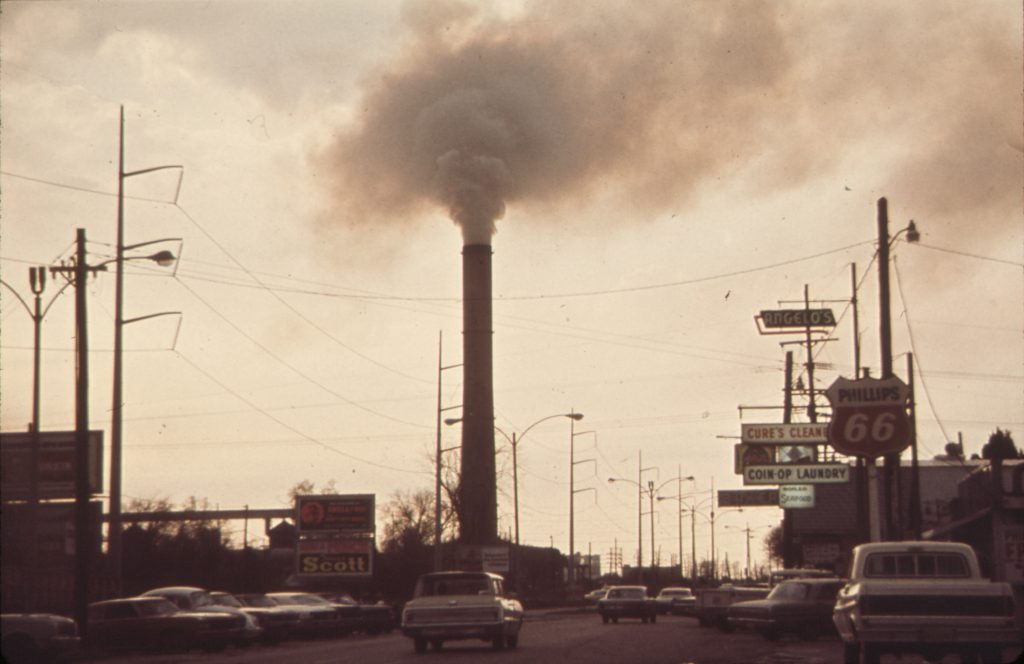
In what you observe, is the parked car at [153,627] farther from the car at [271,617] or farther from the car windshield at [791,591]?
the car windshield at [791,591]

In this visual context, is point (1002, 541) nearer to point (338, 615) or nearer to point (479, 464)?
point (338, 615)

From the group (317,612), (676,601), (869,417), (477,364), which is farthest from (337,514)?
(869,417)

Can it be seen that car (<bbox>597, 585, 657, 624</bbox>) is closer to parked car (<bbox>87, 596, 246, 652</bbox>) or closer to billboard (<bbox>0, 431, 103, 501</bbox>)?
billboard (<bbox>0, 431, 103, 501</bbox>)

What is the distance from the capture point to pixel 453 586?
3189 centimetres

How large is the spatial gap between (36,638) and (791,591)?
17723 millimetres

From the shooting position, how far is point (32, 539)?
40625 mm

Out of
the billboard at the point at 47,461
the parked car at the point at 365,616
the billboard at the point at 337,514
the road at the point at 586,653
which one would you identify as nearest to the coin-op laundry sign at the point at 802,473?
the billboard at the point at 337,514

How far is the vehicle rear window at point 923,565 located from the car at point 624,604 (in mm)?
34708

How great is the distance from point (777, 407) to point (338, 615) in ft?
102

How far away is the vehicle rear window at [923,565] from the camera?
70.3ft

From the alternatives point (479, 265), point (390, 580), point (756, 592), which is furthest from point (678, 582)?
point (756, 592)

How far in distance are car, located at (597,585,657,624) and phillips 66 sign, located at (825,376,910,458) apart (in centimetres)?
2745

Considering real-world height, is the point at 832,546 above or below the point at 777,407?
below

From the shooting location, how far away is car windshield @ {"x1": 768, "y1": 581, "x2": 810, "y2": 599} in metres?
35.3
